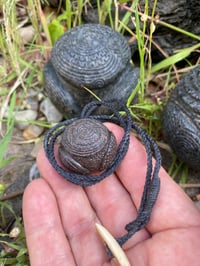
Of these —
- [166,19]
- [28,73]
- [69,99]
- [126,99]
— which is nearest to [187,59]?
[166,19]

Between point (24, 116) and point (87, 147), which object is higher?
point (87, 147)

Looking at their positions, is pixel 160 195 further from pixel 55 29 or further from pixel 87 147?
pixel 55 29

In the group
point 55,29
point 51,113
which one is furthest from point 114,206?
point 55,29

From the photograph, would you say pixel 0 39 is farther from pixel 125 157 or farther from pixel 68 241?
Answer: pixel 68 241

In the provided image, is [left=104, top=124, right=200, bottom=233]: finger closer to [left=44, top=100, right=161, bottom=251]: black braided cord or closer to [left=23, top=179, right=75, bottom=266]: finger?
[left=44, top=100, right=161, bottom=251]: black braided cord

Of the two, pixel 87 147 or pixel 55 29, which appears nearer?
pixel 87 147

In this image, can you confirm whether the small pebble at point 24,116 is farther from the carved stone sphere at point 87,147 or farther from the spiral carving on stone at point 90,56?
the carved stone sphere at point 87,147

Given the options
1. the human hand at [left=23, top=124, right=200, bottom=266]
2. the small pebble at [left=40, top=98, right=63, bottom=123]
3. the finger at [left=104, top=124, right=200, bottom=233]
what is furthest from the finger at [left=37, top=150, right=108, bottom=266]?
the small pebble at [left=40, top=98, right=63, bottom=123]
